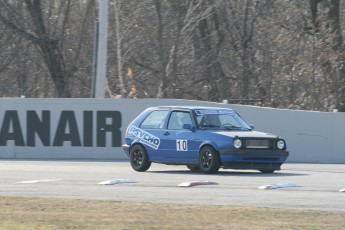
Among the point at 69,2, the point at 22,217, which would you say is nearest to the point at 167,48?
the point at 69,2

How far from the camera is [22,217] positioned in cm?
1251

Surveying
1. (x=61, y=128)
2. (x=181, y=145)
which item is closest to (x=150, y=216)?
(x=181, y=145)

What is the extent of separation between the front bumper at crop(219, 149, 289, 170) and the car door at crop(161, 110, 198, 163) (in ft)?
2.77

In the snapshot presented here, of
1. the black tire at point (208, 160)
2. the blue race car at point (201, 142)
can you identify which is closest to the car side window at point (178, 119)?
the blue race car at point (201, 142)

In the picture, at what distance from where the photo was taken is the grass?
37.7 ft

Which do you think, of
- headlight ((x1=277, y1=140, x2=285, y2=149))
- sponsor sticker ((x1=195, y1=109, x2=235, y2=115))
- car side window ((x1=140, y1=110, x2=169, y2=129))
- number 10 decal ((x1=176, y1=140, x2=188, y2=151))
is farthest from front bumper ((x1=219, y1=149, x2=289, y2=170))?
car side window ((x1=140, y1=110, x2=169, y2=129))

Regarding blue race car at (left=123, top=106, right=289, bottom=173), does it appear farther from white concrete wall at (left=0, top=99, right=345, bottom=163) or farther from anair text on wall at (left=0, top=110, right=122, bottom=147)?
anair text on wall at (left=0, top=110, right=122, bottom=147)

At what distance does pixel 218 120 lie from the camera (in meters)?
21.0

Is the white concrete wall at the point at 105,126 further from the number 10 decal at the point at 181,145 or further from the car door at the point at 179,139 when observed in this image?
the number 10 decal at the point at 181,145

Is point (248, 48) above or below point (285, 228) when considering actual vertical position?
above

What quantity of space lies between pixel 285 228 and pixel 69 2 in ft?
93.4

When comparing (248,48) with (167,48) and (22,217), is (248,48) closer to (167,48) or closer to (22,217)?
(167,48)

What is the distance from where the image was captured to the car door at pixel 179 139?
2047 cm

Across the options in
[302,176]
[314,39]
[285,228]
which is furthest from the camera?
[314,39]
